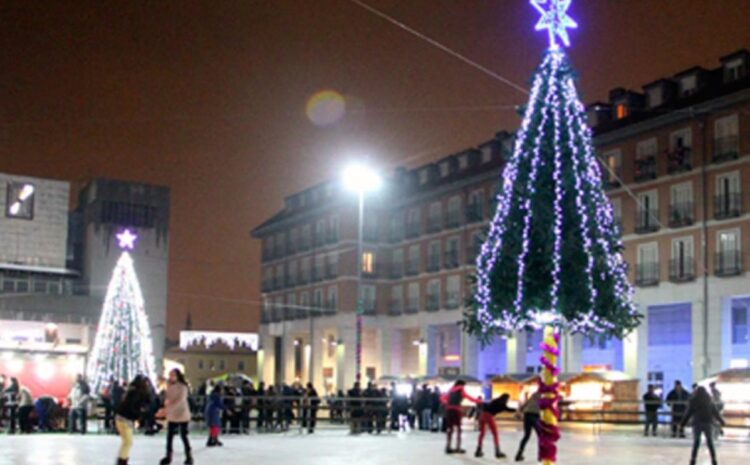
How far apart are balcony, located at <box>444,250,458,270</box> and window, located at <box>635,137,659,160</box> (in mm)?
17126

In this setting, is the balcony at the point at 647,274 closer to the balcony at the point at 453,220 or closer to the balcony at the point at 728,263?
the balcony at the point at 728,263

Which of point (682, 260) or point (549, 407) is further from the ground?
point (682, 260)

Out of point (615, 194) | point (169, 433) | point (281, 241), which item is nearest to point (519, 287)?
point (169, 433)

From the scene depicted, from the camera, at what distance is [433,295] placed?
69.8m

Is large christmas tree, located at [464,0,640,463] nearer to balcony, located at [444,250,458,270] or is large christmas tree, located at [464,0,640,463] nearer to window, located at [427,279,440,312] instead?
balcony, located at [444,250,458,270]

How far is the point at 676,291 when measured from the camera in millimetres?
50031

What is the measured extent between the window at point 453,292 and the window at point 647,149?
17.6 meters

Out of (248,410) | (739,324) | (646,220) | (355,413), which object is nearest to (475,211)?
(646,220)

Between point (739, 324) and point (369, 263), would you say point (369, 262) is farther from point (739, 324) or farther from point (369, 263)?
point (739, 324)

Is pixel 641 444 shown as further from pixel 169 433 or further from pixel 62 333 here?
pixel 62 333

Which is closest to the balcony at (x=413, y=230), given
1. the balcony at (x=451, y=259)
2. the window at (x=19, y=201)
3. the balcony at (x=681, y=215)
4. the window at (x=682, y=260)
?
the balcony at (x=451, y=259)

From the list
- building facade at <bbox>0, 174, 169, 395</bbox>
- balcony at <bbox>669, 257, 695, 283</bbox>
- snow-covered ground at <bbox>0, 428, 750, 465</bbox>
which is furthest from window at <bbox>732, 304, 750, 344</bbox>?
building facade at <bbox>0, 174, 169, 395</bbox>

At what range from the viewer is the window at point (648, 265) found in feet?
170

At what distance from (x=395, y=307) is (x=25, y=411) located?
46.1 m
